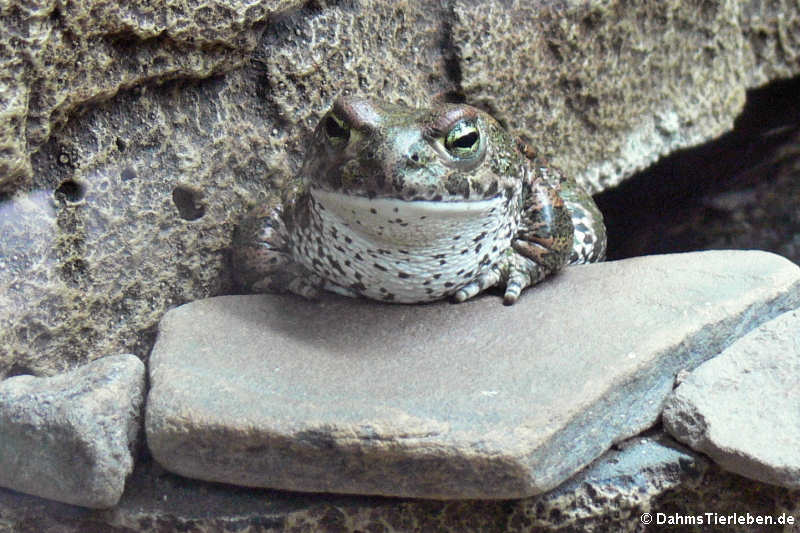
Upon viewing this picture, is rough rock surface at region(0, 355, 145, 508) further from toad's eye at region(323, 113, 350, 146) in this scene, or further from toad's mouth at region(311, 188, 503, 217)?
→ toad's eye at region(323, 113, 350, 146)

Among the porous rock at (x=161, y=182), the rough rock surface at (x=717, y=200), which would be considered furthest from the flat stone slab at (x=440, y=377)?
the rough rock surface at (x=717, y=200)

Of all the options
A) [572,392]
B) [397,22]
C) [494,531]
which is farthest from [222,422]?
[397,22]

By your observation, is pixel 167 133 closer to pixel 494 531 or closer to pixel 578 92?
pixel 494 531

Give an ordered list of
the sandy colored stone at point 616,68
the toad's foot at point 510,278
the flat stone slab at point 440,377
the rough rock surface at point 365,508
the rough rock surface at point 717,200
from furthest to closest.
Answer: the rough rock surface at point 717,200
the sandy colored stone at point 616,68
the toad's foot at point 510,278
the rough rock surface at point 365,508
the flat stone slab at point 440,377

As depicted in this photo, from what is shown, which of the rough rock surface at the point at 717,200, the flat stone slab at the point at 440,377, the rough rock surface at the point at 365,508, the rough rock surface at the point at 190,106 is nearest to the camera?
the flat stone slab at the point at 440,377

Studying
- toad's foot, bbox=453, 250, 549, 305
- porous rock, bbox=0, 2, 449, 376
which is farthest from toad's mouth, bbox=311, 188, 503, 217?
porous rock, bbox=0, 2, 449, 376

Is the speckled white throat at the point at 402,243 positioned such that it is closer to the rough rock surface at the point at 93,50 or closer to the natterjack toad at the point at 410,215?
the natterjack toad at the point at 410,215
